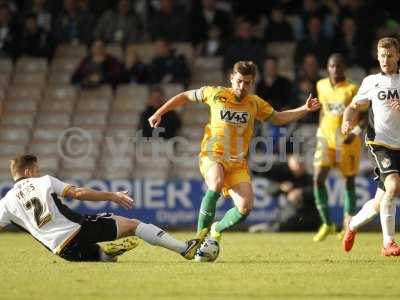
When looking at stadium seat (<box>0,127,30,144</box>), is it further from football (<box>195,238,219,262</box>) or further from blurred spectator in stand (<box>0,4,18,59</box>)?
football (<box>195,238,219,262</box>)

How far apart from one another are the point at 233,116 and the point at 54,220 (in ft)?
8.44

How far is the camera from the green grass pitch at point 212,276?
27.3 feet

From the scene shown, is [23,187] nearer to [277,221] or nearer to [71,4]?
[277,221]

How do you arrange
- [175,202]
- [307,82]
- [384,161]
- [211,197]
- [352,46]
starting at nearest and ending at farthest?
[384,161]
[211,197]
[175,202]
[307,82]
[352,46]

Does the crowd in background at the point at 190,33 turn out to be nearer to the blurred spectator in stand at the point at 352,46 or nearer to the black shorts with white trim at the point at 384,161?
the blurred spectator in stand at the point at 352,46

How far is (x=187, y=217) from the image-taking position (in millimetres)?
17969

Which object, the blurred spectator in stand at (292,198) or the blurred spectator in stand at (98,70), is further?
the blurred spectator in stand at (98,70)

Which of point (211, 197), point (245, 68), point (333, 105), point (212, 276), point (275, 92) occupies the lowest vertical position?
point (212, 276)

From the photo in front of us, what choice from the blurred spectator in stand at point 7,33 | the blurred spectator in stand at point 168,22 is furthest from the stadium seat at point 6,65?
the blurred spectator in stand at point 168,22

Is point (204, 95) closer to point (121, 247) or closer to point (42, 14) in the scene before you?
point (121, 247)

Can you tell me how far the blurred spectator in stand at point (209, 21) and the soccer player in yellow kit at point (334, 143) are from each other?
605 cm

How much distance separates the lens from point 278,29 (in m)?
20.6

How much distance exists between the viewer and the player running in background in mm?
11141

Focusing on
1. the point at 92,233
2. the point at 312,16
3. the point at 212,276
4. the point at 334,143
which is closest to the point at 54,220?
the point at 92,233
